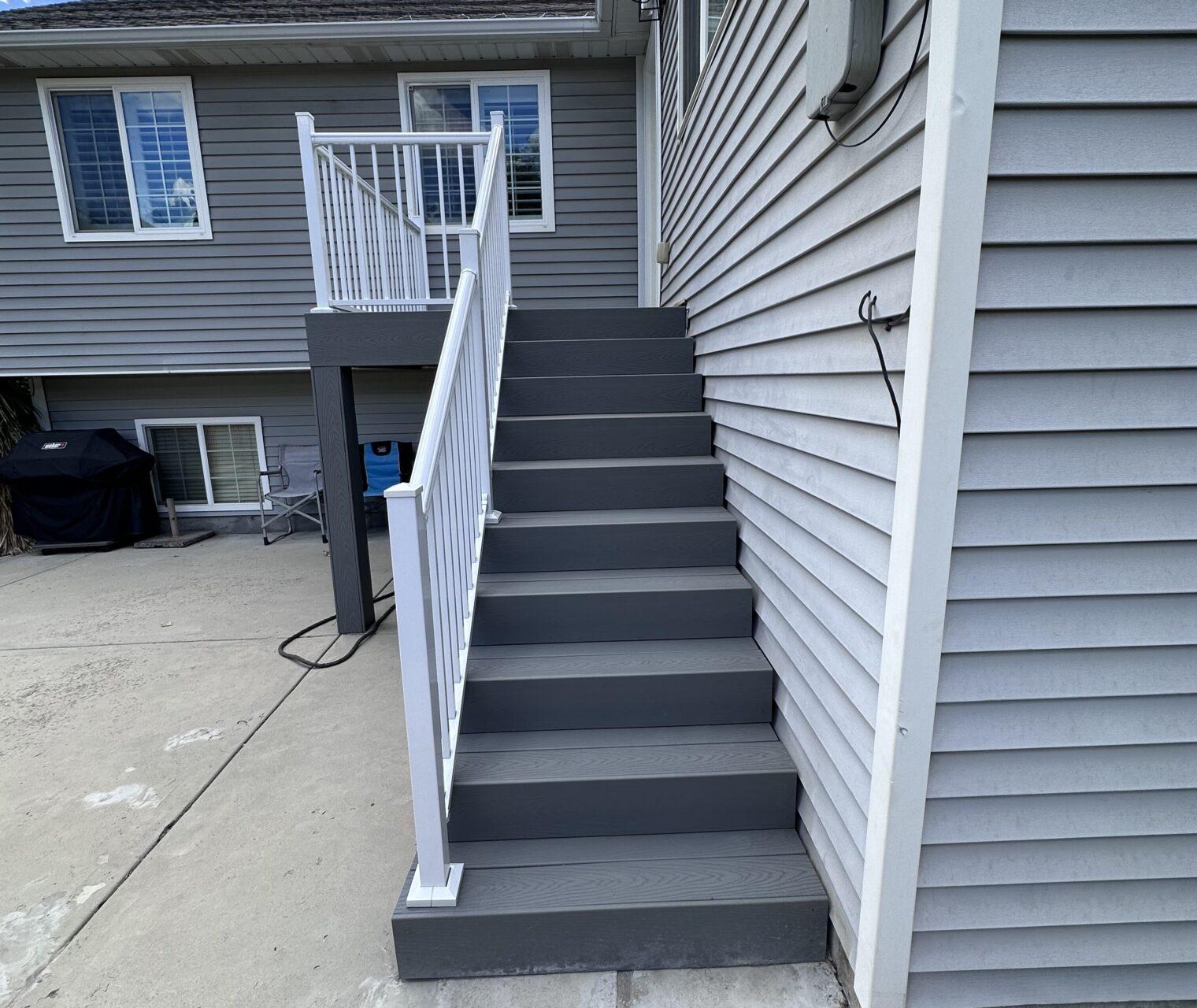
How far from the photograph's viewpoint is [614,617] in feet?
7.30

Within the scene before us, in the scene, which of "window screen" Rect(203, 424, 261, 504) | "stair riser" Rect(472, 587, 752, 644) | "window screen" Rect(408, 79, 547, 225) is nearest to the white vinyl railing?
"window screen" Rect(408, 79, 547, 225)

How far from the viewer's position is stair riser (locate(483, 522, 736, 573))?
2.44 metres

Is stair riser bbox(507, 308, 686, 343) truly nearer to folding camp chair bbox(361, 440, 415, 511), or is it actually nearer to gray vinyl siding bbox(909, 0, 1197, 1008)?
gray vinyl siding bbox(909, 0, 1197, 1008)

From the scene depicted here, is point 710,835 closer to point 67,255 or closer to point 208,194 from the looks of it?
point 208,194

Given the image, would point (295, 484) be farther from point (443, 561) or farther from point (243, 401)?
point (443, 561)

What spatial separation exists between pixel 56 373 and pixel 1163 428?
7.62 m

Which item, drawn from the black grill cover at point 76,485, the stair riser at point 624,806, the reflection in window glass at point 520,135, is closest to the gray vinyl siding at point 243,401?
the black grill cover at point 76,485

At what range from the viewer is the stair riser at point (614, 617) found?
2213mm

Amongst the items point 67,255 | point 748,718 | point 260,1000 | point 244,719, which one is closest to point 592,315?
point 748,718

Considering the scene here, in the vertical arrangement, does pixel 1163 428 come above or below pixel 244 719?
above

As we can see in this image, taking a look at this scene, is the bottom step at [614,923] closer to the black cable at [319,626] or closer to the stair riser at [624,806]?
the stair riser at [624,806]

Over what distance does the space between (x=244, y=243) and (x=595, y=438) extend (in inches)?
182

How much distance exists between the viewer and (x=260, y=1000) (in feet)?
4.96

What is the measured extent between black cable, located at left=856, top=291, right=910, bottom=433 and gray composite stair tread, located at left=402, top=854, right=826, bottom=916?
1.17 m
